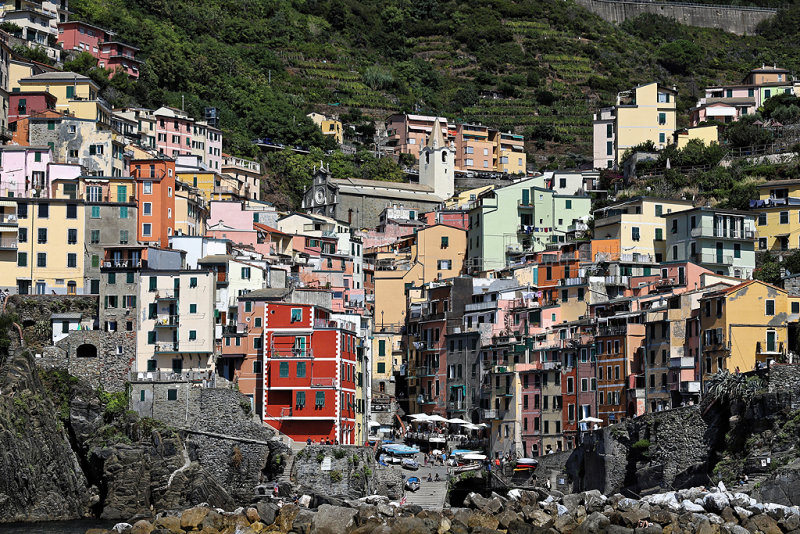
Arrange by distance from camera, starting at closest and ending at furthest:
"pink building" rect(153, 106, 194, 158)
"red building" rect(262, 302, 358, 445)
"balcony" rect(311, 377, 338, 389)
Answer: "red building" rect(262, 302, 358, 445), "balcony" rect(311, 377, 338, 389), "pink building" rect(153, 106, 194, 158)

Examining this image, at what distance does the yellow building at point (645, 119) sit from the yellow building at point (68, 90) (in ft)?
143

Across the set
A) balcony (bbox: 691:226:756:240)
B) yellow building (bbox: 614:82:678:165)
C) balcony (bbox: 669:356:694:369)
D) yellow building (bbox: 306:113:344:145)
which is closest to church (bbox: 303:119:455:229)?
yellow building (bbox: 306:113:344:145)

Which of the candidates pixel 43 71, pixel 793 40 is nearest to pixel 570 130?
pixel 793 40

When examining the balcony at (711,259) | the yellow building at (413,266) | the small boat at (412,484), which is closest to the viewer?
the small boat at (412,484)

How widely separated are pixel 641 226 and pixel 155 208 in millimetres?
32363

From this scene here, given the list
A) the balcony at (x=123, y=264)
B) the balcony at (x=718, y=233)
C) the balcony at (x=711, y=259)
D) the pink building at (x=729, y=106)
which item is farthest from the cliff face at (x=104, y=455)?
the pink building at (x=729, y=106)

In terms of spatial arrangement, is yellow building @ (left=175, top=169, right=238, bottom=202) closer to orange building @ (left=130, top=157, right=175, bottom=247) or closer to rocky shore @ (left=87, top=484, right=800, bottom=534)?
orange building @ (left=130, top=157, right=175, bottom=247)

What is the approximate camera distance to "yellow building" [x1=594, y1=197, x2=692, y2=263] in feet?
323

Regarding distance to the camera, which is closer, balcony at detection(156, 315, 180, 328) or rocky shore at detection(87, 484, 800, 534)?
rocky shore at detection(87, 484, 800, 534)

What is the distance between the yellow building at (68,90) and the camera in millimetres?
106938

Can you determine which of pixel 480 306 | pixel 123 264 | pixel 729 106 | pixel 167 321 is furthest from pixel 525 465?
pixel 729 106

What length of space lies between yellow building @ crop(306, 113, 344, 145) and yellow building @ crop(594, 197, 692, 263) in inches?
2138

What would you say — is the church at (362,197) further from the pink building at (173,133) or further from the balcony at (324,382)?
the balcony at (324,382)

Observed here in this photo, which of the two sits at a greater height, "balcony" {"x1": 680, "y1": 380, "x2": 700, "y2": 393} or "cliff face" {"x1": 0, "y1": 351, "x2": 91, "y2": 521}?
"balcony" {"x1": 680, "y1": 380, "x2": 700, "y2": 393}
